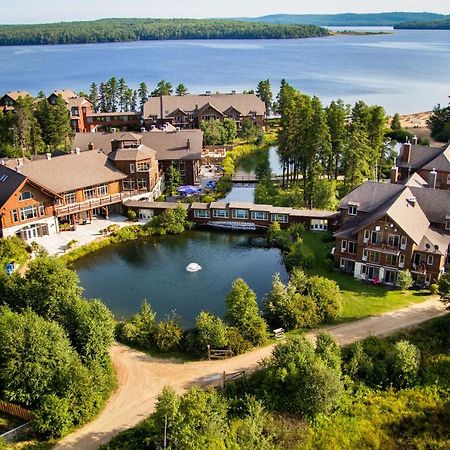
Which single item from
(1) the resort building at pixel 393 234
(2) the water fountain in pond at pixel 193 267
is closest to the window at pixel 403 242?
(1) the resort building at pixel 393 234

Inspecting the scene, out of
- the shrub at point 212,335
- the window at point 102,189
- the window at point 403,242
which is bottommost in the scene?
the shrub at point 212,335

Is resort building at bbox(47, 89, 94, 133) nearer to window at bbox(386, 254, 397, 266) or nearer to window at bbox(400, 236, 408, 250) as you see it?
window at bbox(386, 254, 397, 266)

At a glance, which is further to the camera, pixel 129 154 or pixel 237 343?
pixel 129 154

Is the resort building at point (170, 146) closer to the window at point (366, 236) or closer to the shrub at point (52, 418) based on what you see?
the window at point (366, 236)

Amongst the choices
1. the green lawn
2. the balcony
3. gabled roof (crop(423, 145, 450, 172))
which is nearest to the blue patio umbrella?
the balcony

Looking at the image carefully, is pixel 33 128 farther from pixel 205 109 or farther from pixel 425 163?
pixel 425 163

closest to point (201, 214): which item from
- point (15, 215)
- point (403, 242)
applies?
point (15, 215)

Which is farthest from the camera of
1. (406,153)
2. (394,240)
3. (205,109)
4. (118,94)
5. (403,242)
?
(118,94)
